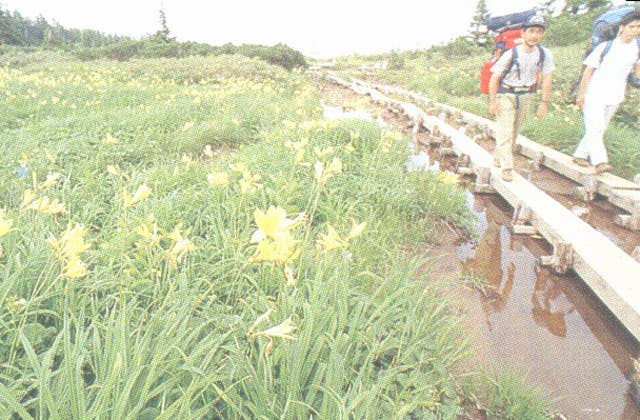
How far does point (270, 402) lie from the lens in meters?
1.10

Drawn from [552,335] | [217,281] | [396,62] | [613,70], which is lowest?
[552,335]

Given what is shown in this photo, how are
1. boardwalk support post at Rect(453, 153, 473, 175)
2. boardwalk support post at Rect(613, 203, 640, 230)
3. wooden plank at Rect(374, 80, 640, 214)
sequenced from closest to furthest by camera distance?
boardwalk support post at Rect(613, 203, 640, 230), wooden plank at Rect(374, 80, 640, 214), boardwalk support post at Rect(453, 153, 473, 175)

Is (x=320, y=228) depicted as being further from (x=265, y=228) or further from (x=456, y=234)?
(x=265, y=228)

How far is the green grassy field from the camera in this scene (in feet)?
3.57

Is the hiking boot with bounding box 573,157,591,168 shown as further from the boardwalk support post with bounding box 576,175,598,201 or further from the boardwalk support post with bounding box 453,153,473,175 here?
the boardwalk support post with bounding box 453,153,473,175

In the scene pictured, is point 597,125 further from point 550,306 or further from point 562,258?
point 550,306

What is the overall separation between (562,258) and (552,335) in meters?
0.71

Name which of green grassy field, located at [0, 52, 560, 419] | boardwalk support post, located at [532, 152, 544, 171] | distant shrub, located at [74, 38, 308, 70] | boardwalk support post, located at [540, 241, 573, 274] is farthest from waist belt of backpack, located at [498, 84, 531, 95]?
distant shrub, located at [74, 38, 308, 70]

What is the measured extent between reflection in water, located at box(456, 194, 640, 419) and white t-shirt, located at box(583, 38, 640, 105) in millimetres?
2240

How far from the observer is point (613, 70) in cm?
413

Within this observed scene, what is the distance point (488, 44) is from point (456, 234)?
23.2m

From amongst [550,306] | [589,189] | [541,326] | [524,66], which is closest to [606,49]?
[524,66]

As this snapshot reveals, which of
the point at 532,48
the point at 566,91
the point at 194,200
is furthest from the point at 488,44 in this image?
the point at 194,200

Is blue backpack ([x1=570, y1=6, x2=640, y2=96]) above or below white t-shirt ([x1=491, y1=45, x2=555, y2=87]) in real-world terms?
above
